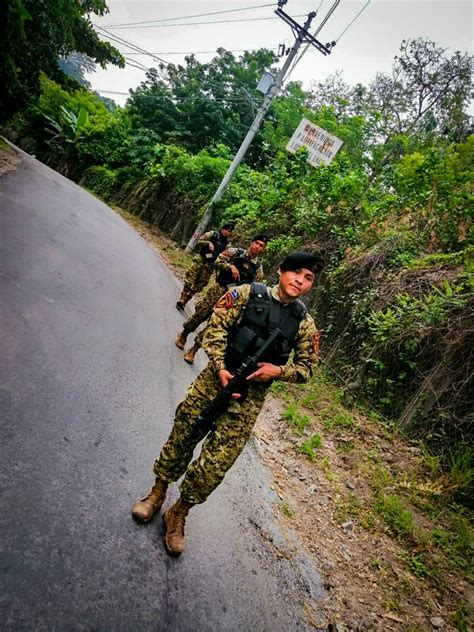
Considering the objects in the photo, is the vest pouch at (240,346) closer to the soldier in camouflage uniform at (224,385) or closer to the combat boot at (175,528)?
the soldier in camouflage uniform at (224,385)

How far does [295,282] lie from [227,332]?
0.56 metres

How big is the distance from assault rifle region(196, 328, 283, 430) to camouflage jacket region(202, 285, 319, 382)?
0.13m

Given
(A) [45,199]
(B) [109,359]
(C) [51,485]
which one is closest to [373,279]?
(B) [109,359]

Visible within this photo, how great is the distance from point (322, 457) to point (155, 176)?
16782 mm

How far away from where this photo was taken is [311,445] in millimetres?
4812

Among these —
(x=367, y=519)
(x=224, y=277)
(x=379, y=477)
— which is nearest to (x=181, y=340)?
(x=224, y=277)

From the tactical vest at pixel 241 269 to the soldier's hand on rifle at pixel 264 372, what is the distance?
121 inches

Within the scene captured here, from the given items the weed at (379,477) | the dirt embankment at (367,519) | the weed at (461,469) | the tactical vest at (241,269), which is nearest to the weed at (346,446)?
the dirt embankment at (367,519)

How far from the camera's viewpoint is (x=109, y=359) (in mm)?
4039

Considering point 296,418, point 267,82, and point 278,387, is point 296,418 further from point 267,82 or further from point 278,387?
point 267,82

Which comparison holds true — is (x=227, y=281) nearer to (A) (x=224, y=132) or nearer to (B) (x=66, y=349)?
(B) (x=66, y=349)

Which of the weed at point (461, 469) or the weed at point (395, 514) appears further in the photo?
the weed at point (461, 469)

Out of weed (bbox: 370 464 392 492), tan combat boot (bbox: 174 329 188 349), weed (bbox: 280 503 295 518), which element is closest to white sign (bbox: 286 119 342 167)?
tan combat boot (bbox: 174 329 188 349)

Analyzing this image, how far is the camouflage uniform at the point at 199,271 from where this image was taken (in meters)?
6.42
